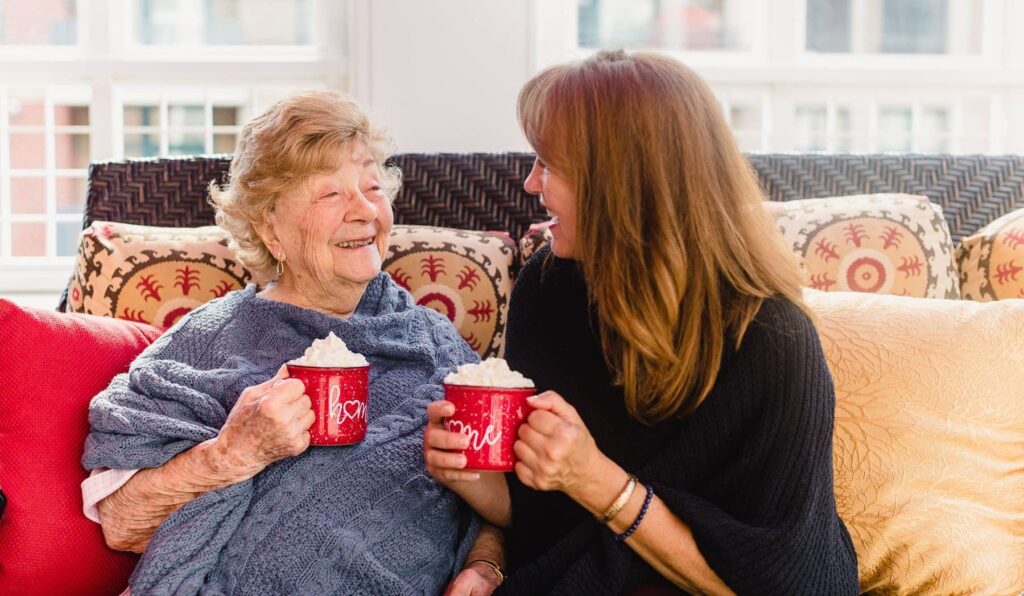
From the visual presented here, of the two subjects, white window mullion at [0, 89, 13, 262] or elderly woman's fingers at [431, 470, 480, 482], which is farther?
white window mullion at [0, 89, 13, 262]

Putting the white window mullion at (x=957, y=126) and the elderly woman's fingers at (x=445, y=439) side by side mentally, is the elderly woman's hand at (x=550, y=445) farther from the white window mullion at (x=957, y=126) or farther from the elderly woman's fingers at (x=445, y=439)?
the white window mullion at (x=957, y=126)

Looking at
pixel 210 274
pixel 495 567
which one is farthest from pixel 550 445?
pixel 210 274

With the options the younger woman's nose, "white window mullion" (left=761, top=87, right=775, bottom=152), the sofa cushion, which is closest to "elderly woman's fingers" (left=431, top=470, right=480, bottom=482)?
the younger woman's nose

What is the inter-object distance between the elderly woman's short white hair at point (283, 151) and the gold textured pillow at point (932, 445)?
0.89 m

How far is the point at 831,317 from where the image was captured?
168 cm

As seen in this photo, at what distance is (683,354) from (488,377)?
288 mm

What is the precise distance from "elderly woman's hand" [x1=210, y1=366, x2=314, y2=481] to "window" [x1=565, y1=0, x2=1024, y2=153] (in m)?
2.14

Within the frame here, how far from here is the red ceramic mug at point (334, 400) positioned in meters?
1.30

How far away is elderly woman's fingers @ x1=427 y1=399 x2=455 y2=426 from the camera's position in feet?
4.04

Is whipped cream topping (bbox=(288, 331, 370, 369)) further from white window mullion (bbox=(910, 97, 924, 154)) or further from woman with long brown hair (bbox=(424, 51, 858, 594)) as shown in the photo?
white window mullion (bbox=(910, 97, 924, 154))

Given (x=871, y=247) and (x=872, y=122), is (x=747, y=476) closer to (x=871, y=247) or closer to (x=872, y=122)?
(x=871, y=247)

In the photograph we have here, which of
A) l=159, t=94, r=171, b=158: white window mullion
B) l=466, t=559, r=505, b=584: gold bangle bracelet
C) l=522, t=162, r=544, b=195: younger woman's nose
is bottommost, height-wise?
l=466, t=559, r=505, b=584: gold bangle bracelet

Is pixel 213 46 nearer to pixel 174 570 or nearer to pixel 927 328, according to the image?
pixel 174 570

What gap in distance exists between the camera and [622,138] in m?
1.32
